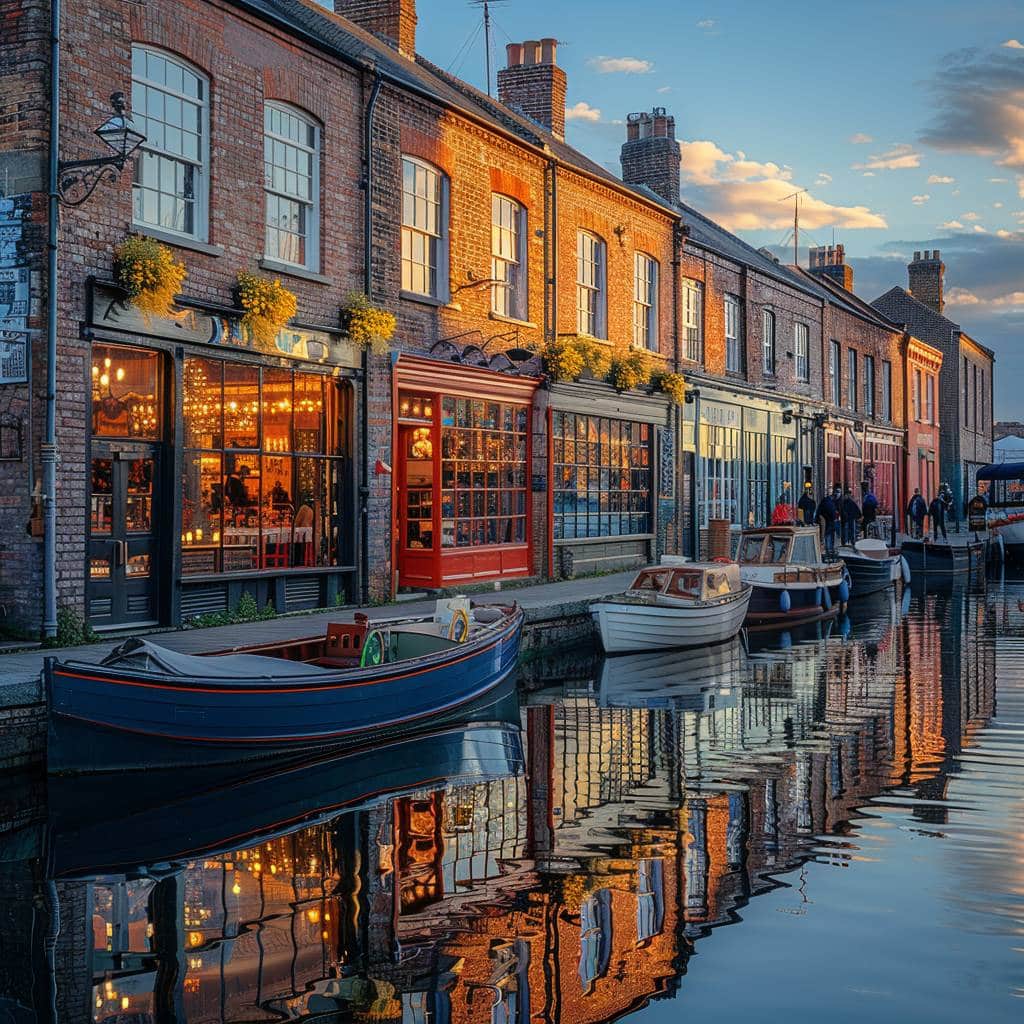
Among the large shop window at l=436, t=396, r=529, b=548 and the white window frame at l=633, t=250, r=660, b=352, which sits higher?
the white window frame at l=633, t=250, r=660, b=352

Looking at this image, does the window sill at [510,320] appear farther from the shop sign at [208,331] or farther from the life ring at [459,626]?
the life ring at [459,626]

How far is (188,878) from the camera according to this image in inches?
319

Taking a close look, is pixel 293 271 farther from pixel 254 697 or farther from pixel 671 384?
pixel 671 384

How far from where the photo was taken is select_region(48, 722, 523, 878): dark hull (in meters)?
8.76

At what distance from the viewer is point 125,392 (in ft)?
47.2

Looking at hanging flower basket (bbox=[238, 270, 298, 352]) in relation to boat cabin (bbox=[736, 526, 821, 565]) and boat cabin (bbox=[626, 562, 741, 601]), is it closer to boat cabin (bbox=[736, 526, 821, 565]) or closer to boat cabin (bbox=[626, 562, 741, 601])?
boat cabin (bbox=[626, 562, 741, 601])

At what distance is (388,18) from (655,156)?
10083mm

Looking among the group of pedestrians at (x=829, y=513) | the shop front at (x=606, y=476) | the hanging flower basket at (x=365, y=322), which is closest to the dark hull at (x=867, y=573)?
the group of pedestrians at (x=829, y=513)

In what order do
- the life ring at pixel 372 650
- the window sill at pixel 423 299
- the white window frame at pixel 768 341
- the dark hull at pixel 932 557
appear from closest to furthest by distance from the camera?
the life ring at pixel 372 650 < the window sill at pixel 423 299 < the white window frame at pixel 768 341 < the dark hull at pixel 932 557

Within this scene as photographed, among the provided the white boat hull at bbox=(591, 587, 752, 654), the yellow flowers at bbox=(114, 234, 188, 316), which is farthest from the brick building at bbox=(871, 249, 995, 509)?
the yellow flowers at bbox=(114, 234, 188, 316)

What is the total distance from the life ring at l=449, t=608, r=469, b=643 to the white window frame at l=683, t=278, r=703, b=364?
1704cm

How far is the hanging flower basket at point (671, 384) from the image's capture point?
27.5 meters

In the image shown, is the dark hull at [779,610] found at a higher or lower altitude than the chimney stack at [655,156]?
lower

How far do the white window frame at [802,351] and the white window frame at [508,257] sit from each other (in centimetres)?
1672
